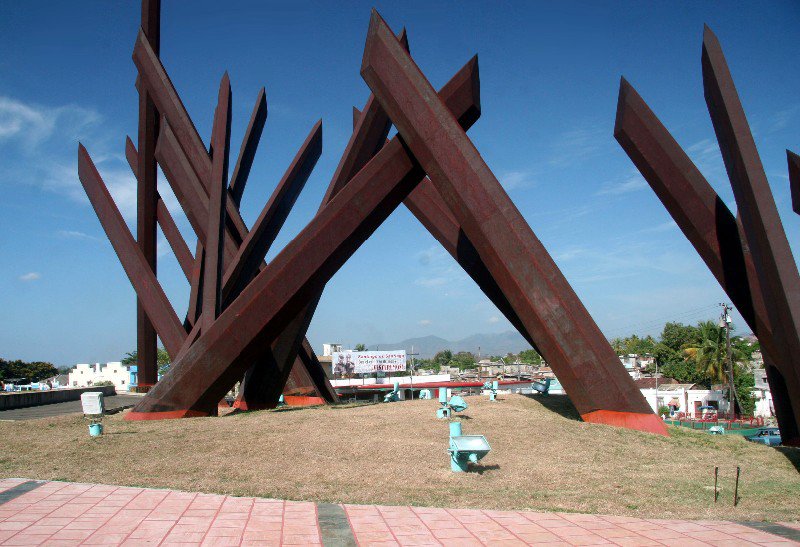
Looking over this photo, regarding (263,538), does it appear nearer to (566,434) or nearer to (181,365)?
(566,434)

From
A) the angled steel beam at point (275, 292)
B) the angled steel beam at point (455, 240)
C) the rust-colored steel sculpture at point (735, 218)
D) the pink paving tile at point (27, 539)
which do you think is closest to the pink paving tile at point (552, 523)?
the pink paving tile at point (27, 539)

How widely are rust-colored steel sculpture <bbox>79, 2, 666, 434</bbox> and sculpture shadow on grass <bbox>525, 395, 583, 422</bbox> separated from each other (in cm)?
122

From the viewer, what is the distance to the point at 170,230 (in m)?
19.1

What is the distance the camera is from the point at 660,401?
4222 centimetres

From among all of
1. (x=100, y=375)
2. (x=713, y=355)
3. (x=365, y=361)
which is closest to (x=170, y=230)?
(x=365, y=361)

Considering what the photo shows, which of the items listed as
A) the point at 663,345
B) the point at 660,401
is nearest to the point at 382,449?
the point at 660,401

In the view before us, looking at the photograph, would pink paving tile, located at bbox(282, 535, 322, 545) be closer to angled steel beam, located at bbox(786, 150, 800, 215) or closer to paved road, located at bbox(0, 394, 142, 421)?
angled steel beam, located at bbox(786, 150, 800, 215)

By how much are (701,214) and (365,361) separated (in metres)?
38.8

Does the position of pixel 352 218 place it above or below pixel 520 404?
above

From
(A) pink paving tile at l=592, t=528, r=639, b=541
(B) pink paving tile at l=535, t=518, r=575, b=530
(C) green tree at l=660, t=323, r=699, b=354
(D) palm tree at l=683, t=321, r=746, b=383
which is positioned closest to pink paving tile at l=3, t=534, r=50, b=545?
(B) pink paving tile at l=535, t=518, r=575, b=530

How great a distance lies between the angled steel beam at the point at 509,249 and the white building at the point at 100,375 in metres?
57.2

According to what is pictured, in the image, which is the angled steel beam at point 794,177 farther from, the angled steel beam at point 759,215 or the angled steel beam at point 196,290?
the angled steel beam at point 196,290

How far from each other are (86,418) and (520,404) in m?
9.50

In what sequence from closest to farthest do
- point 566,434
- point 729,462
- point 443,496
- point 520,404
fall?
point 443,496, point 729,462, point 566,434, point 520,404
